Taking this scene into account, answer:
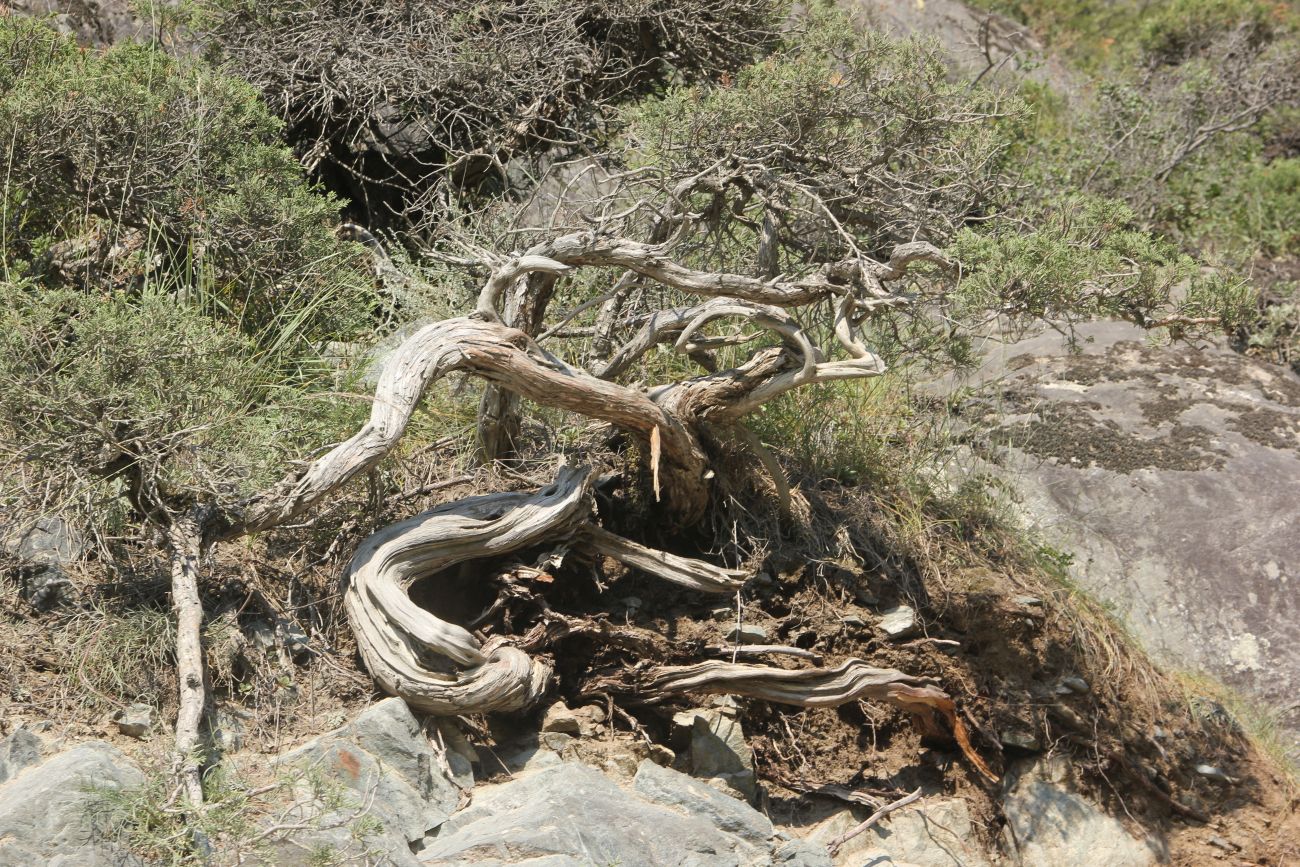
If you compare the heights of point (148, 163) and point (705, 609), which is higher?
point (148, 163)

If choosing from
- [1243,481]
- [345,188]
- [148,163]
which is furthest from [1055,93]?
[148,163]

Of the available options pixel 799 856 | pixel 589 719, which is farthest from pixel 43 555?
pixel 799 856

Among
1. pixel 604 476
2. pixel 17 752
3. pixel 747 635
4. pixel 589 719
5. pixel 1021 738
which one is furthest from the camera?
pixel 1021 738

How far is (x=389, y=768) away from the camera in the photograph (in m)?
4.39

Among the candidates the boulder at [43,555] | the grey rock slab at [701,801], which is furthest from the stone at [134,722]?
the grey rock slab at [701,801]

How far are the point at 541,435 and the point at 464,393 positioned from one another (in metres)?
0.45

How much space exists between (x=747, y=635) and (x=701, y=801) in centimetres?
93

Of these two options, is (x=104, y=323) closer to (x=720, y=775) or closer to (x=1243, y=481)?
(x=720, y=775)

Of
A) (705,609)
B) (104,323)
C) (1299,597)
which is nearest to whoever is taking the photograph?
(104,323)

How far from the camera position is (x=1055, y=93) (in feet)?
37.0

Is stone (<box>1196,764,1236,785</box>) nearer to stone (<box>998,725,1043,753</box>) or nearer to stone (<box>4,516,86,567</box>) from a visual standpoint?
stone (<box>998,725,1043,753</box>)

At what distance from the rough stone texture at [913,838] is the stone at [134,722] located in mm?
2454

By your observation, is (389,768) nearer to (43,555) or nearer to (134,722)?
(134,722)

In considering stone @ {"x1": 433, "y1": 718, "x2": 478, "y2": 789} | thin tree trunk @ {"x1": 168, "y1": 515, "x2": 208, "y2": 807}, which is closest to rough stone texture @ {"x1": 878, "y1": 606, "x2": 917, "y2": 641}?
stone @ {"x1": 433, "y1": 718, "x2": 478, "y2": 789}
